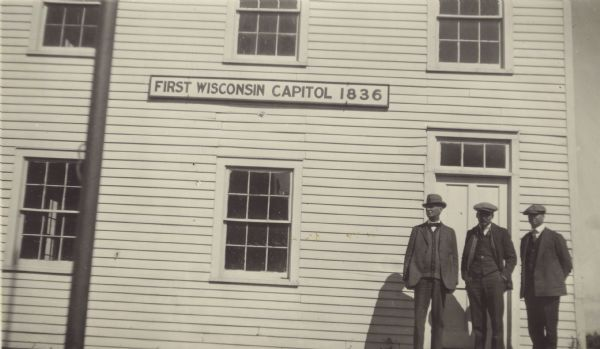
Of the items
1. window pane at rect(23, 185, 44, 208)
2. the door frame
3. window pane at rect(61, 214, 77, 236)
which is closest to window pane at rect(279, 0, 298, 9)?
the door frame

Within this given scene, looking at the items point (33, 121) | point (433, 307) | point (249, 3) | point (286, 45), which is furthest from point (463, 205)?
point (33, 121)

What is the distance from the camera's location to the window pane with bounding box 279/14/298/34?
27.1 feet

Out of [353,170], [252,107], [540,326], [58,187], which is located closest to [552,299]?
[540,326]

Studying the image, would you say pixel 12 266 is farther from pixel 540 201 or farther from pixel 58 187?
pixel 540 201

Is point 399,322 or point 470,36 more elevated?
point 470,36

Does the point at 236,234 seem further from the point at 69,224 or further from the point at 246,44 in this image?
the point at 246,44

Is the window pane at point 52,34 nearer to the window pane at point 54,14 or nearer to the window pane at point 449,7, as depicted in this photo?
the window pane at point 54,14

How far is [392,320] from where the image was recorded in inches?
295

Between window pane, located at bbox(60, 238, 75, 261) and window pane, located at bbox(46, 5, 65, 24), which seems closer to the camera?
window pane, located at bbox(60, 238, 75, 261)

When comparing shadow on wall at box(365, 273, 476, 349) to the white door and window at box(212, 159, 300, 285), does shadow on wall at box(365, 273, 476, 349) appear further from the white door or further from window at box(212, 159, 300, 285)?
window at box(212, 159, 300, 285)

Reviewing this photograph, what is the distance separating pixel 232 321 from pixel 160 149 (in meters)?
2.63

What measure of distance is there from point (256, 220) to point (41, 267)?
3.13m

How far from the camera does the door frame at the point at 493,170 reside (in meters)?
7.56

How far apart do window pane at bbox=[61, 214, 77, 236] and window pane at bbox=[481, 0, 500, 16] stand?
6.68 meters
